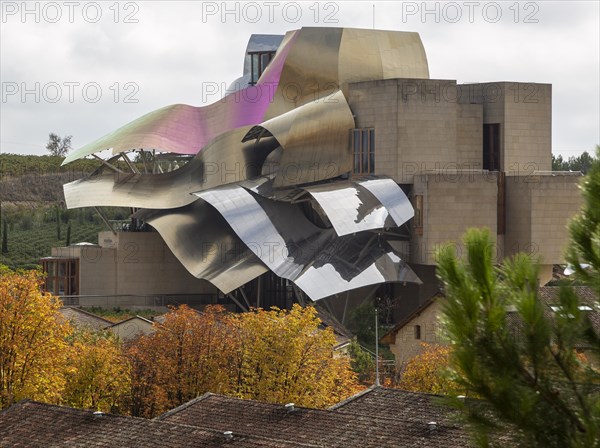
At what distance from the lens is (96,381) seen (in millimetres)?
42438

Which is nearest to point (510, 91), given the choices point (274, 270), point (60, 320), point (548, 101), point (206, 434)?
point (548, 101)

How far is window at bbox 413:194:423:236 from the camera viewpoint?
68.3 meters

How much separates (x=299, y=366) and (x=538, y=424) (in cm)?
3097

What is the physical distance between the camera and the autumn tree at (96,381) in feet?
139

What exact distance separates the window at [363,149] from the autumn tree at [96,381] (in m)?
29.1

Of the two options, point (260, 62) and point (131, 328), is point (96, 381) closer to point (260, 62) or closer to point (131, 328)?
point (131, 328)

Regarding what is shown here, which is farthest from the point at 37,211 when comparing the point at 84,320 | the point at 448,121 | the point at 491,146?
the point at 84,320

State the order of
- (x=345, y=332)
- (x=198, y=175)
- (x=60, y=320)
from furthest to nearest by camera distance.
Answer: (x=198, y=175) → (x=345, y=332) → (x=60, y=320)

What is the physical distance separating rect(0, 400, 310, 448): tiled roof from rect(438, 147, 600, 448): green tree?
12696mm

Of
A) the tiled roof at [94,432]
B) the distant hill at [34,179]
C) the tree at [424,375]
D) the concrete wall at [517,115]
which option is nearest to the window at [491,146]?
the concrete wall at [517,115]

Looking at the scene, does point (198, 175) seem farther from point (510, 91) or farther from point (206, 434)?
point (206, 434)

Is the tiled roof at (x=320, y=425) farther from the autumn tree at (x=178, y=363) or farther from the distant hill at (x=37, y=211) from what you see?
the distant hill at (x=37, y=211)

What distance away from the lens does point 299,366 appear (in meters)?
42.2

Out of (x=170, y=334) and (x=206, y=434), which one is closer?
(x=206, y=434)
